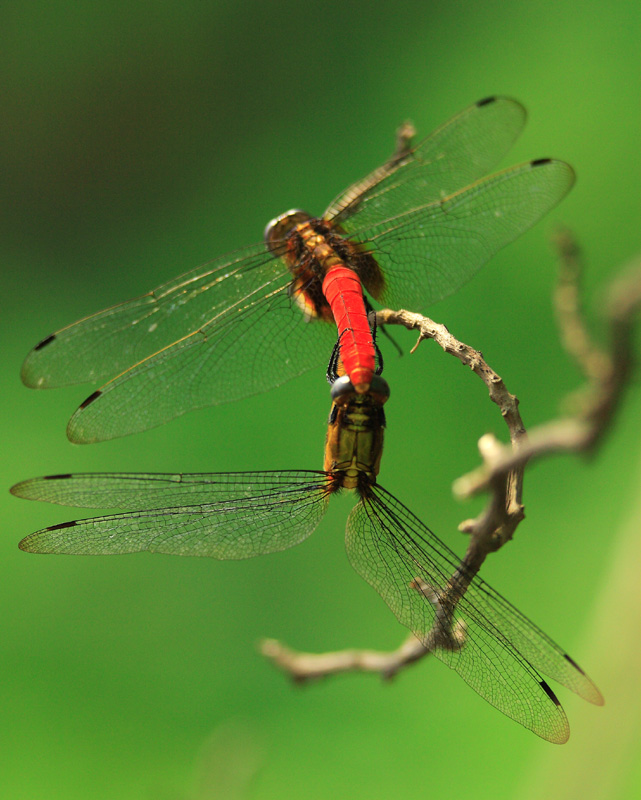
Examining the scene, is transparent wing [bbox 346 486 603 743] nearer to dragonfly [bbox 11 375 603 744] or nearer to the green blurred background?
dragonfly [bbox 11 375 603 744]

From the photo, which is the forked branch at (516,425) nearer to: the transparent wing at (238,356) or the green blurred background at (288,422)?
the transparent wing at (238,356)

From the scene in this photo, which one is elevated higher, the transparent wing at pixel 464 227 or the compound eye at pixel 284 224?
the compound eye at pixel 284 224

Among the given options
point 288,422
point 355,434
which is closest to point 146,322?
point 355,434

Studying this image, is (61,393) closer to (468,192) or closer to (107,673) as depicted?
(107,673)

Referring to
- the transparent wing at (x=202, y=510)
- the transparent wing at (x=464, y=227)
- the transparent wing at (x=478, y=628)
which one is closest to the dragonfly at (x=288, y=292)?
the transparent wing at (x=464, y=227)

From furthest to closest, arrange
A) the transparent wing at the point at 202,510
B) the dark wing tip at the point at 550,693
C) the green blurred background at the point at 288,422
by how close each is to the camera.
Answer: the green blurred background at the point at 288,422 < the transparent wing at the point at 202,510 < the dark wing tip at the point at 550,693

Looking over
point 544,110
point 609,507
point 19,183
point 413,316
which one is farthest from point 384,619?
point 19,183

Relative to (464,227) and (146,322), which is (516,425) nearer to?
(464,227)
